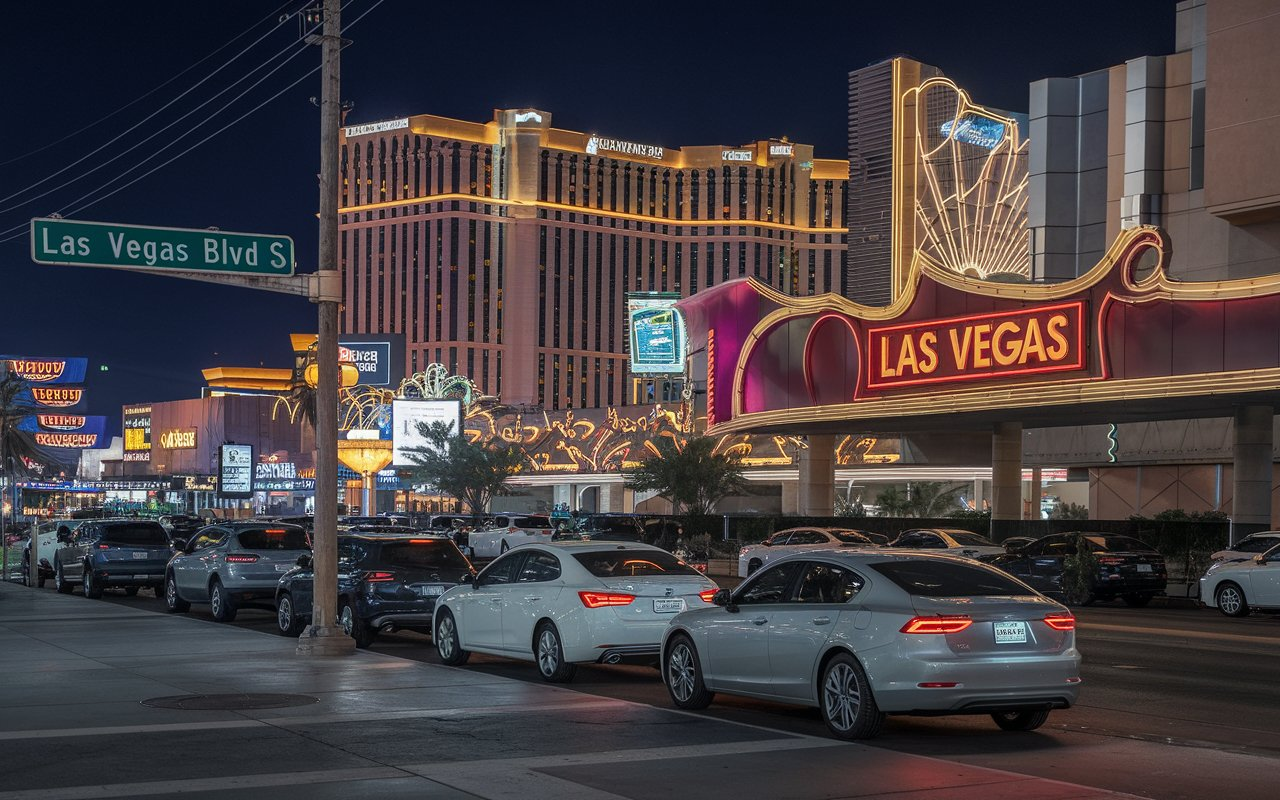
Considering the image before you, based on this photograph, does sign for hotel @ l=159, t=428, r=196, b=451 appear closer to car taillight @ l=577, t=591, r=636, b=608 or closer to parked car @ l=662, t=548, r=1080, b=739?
car taillight @ l=577, t=591, r=636, b=608

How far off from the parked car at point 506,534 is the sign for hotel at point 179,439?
141m

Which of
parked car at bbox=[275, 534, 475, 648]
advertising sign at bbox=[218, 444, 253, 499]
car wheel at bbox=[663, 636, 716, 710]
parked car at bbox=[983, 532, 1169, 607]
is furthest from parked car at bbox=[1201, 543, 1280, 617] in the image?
advertising sign at bbox=[218, 444, 253, 499]

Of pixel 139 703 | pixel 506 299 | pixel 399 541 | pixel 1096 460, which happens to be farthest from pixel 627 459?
pixel 506 299

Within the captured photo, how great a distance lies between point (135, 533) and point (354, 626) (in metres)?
14.0

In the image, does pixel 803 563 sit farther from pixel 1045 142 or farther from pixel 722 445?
pixel 722 445

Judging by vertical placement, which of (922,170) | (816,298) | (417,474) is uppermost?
(922,170)

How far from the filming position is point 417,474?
305 feet

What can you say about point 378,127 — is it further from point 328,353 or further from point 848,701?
point 848,701

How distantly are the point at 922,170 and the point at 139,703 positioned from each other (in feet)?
141

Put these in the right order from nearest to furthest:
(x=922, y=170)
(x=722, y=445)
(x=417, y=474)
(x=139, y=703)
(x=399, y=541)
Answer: (x=139, y=703)
(x=399, y=541)
(x=922, y=170)
(x=722, y=445)
(x=417, y=474)

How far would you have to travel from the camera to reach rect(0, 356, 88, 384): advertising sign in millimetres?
128375

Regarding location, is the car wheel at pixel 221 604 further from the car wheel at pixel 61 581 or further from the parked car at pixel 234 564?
the car wheel at pixel 61 581

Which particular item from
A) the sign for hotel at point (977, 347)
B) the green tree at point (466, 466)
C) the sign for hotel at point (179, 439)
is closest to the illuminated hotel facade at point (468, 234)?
the sign for hotel at point (179, 439)

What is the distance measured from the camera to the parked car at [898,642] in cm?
1101
